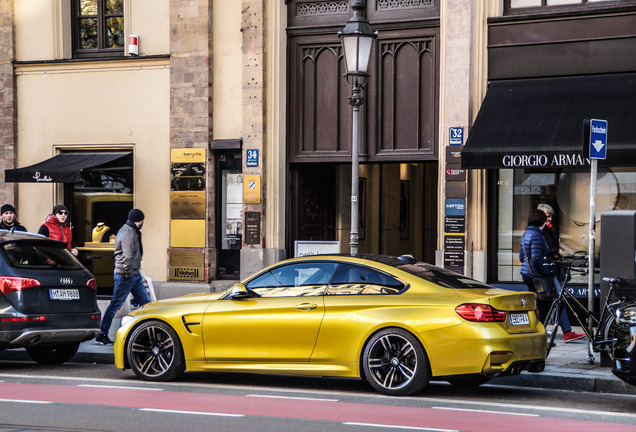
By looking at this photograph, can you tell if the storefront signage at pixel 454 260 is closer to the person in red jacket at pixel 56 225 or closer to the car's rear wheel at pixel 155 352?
the person in red jacket at pixel 56 225

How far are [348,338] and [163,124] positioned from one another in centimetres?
996

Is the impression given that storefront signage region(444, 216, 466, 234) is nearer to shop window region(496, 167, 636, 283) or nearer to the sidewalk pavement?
shop window region(496, 167, 636, 283)

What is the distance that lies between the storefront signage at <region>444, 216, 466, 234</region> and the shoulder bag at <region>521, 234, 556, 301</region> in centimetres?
267

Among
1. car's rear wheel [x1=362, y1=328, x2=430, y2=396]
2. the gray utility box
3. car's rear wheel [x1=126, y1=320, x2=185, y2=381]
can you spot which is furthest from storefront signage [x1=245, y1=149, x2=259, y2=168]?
car's rear wheel [x1=362, y1=328, x2=430, y2=396]

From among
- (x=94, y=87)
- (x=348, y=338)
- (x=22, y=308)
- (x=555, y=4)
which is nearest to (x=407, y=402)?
(x=348, y=338)

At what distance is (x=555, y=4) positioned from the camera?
52.5 ft

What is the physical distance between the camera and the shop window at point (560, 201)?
51.2 ft

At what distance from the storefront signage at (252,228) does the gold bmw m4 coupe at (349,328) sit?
6.97 metres

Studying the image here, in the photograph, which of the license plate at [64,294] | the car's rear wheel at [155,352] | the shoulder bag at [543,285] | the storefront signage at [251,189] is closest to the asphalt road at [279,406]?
the car's rear wheel at [155,352]

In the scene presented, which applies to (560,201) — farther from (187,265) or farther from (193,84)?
(193,84)

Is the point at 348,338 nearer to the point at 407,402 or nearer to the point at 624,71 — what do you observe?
the point at 407,402

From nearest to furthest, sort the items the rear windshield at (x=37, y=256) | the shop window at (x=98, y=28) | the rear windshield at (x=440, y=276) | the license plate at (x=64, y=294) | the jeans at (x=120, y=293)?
the rear windshield at (x=440, y=276)
the rear windshield at (x=37, y=256)
the license plate at (x=64, y=294)
the jeans at (x=120, y=293)
the shop window at (x=98, y=28)

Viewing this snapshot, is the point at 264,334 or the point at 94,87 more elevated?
the point at 94,87

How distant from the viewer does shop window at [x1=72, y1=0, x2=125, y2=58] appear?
19.6 metres
